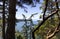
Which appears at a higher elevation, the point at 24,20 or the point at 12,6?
the point at 12,6

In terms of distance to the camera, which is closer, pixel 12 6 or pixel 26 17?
pixel 12 6

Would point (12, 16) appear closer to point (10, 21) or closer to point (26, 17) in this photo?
point (10, 21)

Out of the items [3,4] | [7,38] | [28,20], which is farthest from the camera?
[28,20]

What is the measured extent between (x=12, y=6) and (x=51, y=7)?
4.14 m

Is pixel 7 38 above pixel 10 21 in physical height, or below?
below

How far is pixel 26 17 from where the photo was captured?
2139 centimetres

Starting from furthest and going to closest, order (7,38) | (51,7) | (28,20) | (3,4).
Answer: (28,20) < (3,4) < (51,7) < (7,38)

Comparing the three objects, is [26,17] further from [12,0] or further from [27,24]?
[12,0]

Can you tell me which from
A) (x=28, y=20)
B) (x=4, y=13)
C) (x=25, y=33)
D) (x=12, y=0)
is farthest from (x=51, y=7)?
(x=25, y=33)

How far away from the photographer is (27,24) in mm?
21953

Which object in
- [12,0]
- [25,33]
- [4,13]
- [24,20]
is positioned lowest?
[25,33]

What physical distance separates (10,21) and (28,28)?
1589 cm

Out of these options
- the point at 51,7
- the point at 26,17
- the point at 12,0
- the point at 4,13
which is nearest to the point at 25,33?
the point at 26,17

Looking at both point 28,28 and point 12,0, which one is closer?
point 12,0
